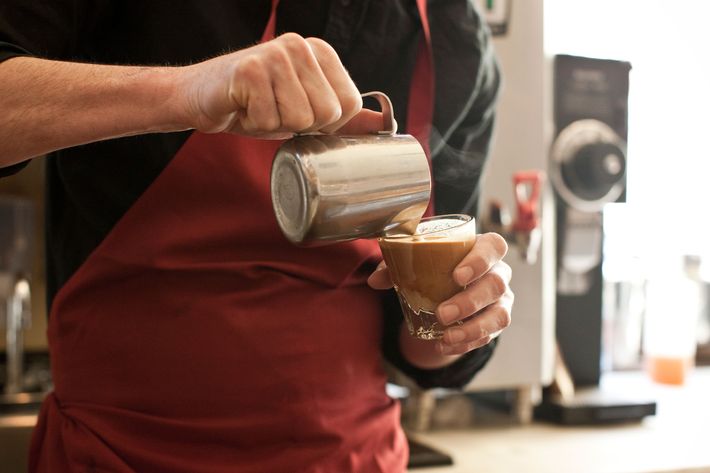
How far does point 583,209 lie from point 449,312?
3.66 feet

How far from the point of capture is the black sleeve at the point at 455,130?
1.09m

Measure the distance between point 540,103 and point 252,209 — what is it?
98cm

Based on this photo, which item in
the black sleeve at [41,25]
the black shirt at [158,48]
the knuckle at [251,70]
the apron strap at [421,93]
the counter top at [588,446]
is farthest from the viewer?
the counter top at [588,446]

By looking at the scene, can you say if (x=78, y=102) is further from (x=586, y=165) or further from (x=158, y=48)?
(x=586, y=165)

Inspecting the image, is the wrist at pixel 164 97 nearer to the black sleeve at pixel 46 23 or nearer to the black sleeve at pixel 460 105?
the black sleeve at pixel 46 23

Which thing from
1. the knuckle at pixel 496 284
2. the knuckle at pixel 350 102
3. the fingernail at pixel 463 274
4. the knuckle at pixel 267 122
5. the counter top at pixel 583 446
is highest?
the knuckle at pixel 350 102

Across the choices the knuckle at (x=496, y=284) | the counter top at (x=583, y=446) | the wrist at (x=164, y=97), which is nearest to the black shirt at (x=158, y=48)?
the wrist at (x=164, y=97)

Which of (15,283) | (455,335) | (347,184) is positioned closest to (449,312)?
(455,335)

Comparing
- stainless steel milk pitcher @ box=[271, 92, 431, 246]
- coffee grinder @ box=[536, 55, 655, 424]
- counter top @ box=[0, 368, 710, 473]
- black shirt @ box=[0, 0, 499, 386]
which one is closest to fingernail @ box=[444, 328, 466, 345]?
stainless steel milk pitcher @ box=[271, 92, 431, 246]

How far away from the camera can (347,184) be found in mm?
665

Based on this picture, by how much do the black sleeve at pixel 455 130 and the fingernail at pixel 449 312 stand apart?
27cm

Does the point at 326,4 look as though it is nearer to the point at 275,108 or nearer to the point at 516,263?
the point at 275,108

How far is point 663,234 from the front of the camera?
2.51m

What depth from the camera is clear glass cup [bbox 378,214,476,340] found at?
775 millimetres
